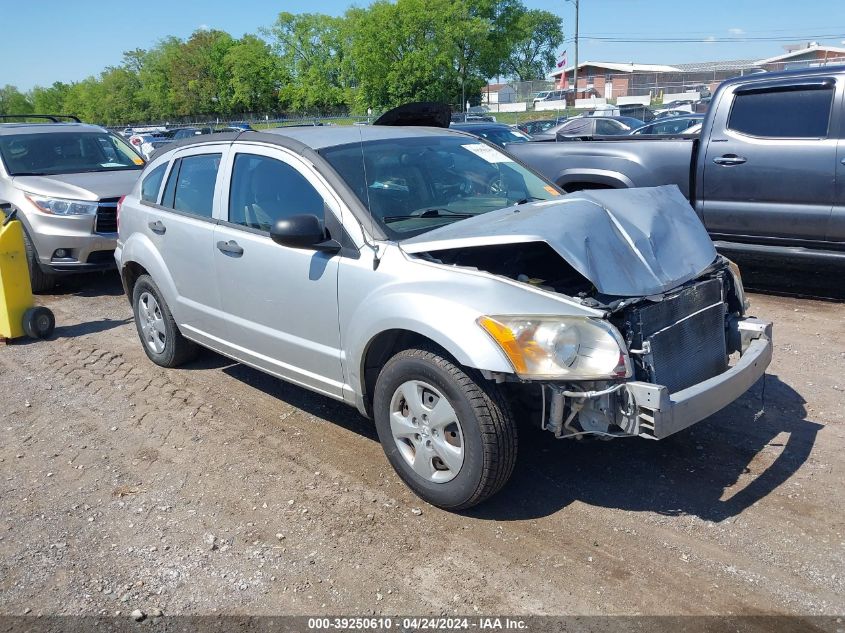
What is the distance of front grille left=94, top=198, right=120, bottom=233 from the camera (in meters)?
8.44

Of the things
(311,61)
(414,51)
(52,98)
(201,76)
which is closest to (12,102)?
(52,98)

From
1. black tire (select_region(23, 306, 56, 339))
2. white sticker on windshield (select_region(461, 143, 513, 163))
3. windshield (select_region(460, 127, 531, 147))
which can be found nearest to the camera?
white sticker on windshield (select_region(461, 143, 513, 163))

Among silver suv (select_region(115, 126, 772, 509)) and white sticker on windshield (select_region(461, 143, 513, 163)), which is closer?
silver suv (select_region(115, 126, 772, 509))

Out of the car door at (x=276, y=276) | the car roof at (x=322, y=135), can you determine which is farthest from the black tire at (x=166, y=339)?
the car roof at (x=322, y=135)

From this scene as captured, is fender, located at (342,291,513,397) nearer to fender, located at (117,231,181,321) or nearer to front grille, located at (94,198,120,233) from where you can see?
fender, located at (117,231,181,321)

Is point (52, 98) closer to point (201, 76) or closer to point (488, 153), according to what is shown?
point (201, 76)

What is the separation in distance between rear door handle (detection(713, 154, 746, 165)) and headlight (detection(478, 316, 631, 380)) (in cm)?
458

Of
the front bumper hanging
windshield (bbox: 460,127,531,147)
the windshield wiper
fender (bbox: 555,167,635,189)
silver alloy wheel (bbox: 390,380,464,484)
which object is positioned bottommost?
silver alloy wheel (bbox: 390,380,464,484)

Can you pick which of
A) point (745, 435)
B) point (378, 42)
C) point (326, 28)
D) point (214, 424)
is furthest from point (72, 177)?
point (326, 28)

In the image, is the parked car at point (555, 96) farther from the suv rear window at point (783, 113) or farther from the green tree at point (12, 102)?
the green tree at point (12, 102)

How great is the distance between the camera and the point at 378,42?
67.9 metres

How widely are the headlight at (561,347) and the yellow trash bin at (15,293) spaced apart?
17.6 ft

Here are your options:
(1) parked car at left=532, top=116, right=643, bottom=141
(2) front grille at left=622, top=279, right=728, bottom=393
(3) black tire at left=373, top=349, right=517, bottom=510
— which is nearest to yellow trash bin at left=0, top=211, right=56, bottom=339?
(3) black tire at left=373, top=349, right=517, bottom=510

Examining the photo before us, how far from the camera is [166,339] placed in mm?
5828
